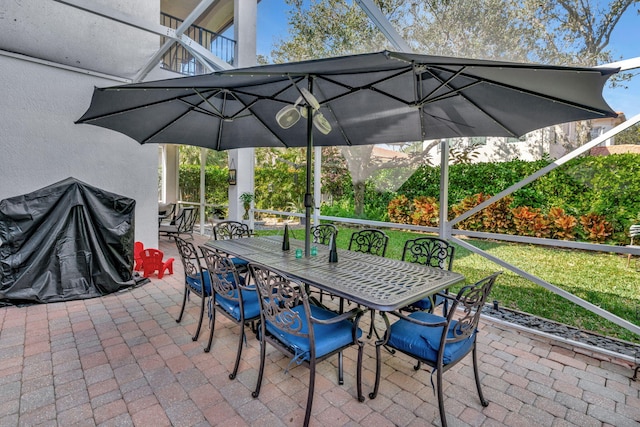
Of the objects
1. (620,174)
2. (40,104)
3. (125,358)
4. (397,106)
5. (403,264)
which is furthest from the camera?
(40,104)

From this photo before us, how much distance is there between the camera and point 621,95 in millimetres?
3811

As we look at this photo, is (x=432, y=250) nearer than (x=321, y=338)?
No

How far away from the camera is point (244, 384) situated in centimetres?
236

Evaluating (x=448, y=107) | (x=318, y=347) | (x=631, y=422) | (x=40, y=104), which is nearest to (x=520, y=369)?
(x=631, y=422)

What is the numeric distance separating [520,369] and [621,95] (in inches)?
138

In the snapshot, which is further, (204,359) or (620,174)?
(620,174)

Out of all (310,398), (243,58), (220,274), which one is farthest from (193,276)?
(243,58)

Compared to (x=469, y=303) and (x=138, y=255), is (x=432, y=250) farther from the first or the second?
(x=138, y=255)

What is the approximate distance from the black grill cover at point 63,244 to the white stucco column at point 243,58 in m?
3.11

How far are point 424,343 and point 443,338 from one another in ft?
0.52

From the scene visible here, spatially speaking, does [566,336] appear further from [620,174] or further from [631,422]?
[620,174]

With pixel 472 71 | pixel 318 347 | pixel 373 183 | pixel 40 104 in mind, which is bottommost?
pixel 318 347

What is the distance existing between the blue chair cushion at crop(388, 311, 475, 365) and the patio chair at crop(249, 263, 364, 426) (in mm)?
267

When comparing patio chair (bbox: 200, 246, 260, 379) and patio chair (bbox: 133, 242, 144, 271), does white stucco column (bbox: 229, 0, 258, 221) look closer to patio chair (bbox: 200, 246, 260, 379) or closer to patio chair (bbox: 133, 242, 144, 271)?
patio chair (bbox: 133, 242, 144, 271)
